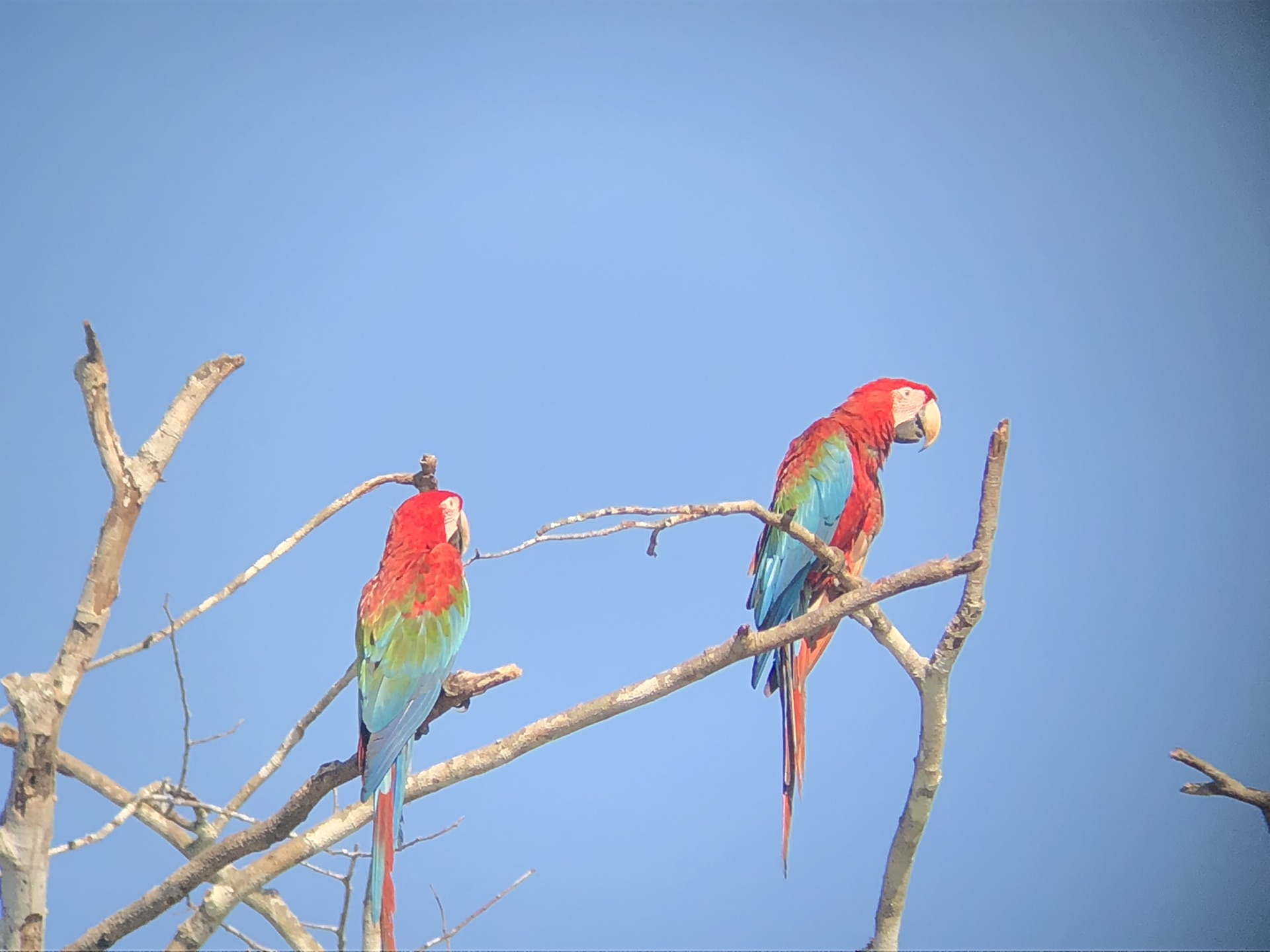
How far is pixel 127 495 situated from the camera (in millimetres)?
2053

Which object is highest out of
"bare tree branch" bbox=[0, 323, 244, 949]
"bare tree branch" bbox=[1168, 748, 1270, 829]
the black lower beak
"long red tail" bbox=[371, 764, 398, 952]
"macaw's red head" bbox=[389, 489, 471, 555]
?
the black lower beak

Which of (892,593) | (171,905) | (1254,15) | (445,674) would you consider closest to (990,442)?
(892,593)

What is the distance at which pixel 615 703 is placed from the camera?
81.2 inches

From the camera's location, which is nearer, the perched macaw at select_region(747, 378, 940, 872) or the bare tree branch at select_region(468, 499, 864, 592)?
the bare tree branch at select_region(468, 499, 864, 592)

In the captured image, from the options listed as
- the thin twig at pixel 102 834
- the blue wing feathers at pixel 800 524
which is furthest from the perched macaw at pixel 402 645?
the blue wing feathers at pixel 800 524

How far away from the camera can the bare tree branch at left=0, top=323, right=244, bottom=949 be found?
1891 mm

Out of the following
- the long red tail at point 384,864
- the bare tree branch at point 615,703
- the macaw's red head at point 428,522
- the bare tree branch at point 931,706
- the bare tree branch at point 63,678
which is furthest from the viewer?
the macaw's red head at point 428,522

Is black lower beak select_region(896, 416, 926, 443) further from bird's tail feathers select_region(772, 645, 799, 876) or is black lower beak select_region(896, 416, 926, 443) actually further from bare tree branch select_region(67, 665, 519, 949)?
bare tree branch select_region(67, 665, 519, 949)

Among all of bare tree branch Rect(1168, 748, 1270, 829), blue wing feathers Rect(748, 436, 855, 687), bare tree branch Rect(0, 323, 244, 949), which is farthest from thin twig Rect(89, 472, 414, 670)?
bare tree branch Rect(1168, 748, 1270, 829)

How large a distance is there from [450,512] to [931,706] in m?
1.41

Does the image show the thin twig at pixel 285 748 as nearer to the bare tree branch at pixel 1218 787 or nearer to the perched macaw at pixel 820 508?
the perched macaw at pixel 820 508

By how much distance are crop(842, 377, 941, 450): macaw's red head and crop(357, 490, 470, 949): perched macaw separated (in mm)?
1343

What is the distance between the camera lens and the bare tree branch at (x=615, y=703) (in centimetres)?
204

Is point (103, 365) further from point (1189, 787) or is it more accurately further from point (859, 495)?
point (1189, 787)
